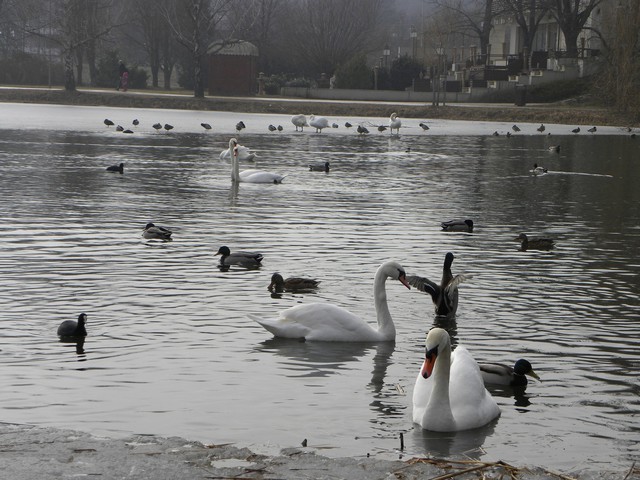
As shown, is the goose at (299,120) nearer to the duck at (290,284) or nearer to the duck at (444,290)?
the duck at (290,284)

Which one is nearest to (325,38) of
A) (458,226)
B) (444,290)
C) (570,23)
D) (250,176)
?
(570,23)

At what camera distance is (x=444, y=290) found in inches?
471

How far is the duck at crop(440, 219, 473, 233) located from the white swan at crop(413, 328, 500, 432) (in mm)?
9894

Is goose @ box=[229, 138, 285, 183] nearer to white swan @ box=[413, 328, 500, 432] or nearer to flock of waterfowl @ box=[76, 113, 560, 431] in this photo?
flock of waterfowl @ box=[76, 113, 560, 431]

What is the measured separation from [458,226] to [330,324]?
26.9ft

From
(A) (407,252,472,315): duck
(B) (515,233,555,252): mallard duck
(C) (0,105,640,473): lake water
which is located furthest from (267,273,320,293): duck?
(B) (515,233,555,252): mallard duck

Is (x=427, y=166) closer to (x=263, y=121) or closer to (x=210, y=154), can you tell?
(x=210, y=154)

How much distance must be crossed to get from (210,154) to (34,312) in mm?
24327

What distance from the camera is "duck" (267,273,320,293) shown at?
13312mm

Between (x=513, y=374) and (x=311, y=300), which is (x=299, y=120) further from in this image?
(x=513, y=374)

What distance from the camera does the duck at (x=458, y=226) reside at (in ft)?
61.6

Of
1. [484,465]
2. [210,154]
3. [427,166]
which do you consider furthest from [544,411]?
[210,154]

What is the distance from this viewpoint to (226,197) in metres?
23.9

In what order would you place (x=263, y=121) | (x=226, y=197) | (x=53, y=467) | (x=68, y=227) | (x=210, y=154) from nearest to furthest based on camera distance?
1. (x=53, y=467)
2. (x=68, y=227)
3. (x=226, y=197)
4. (x=210, y=154)
5. (x=263, y=121)
